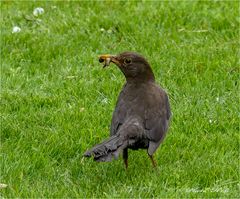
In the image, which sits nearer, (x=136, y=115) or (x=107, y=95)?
(x=136, y=115)

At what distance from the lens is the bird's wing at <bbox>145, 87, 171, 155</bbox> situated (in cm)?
596

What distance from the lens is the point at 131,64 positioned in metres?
6.48

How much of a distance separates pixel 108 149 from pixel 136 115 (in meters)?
0.64

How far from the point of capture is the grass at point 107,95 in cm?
609

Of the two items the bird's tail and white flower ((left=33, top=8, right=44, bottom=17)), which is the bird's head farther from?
white flower ((left=33, top=8, right=44, bottom=17))

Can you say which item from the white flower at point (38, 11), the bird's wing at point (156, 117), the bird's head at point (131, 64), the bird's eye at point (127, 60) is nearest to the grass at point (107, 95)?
the white flower at point (38, 11)

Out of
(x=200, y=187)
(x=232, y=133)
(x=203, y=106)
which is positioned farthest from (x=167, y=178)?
(x=203, y=106)

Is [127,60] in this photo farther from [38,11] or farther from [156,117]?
[38,11]

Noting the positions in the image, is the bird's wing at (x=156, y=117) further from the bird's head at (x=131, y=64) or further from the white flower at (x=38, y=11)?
the white flower at (x=38, y=11)

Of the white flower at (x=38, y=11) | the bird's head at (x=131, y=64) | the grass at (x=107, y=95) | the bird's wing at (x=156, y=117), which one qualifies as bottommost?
the grass at (x=107, y=95)

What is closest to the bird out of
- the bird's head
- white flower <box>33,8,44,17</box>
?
the bird's head

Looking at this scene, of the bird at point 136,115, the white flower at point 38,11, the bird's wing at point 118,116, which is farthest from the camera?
the white flower at point 38,11

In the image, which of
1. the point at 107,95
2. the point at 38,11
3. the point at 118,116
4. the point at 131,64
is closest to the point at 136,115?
the point at 118,116

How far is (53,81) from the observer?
8125mm
